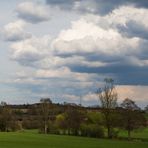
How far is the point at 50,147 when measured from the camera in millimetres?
72500

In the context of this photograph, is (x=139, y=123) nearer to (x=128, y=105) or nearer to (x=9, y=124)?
(x=128, y=105)

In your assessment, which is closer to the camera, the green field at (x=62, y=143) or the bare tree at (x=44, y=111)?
the green field at (x=62, y=143)

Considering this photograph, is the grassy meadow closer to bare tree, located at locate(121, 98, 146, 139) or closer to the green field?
the green field

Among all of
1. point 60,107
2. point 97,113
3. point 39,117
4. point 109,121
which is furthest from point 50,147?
point 60,107

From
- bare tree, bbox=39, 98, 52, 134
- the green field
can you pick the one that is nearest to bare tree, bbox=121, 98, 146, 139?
the green field

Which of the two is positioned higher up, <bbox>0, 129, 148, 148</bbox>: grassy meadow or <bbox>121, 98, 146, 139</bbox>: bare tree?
<bbox>121, 98, 146, 139</bbox>: bare tree

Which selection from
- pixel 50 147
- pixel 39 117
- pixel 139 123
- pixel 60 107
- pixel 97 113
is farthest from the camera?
pixel 60 107

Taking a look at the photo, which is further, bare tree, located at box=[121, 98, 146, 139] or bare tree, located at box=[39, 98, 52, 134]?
bare tree, located at box=[39, 98, 52, 134]

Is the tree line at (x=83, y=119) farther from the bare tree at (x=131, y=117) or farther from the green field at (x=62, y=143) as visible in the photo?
the green field at (x=62, y=143)

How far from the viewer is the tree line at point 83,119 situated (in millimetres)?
128500

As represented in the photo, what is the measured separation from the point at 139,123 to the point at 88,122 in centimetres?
2513

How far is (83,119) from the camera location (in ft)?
491

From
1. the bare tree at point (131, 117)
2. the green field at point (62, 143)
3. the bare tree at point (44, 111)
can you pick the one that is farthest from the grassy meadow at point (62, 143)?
the bare tree at point (44, 111)

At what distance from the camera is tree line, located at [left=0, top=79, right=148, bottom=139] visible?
12850cm
